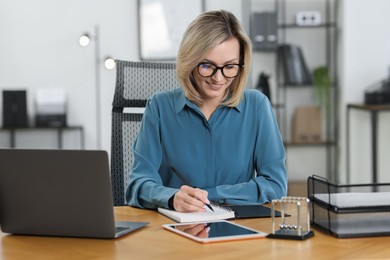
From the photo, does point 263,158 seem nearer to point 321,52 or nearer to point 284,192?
point 284,192

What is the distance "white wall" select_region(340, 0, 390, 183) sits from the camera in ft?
18.6

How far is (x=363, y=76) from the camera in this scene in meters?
5.69

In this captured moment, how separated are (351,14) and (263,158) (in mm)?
3521

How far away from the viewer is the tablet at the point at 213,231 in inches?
70.2

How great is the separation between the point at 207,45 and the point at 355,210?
74 centimetres

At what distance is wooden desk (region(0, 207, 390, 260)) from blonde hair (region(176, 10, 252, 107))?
642 mm

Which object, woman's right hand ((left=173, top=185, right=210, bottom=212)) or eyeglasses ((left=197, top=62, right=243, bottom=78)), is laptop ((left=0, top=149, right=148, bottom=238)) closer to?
woman's right hand ((left=173, top=185, right=210, bottom=212))

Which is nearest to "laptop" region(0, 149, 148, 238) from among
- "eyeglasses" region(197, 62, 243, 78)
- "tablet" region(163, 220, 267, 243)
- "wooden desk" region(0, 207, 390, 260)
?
"wooden desk" region(0, 207, 390, 260)

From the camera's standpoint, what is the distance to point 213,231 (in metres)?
1.84

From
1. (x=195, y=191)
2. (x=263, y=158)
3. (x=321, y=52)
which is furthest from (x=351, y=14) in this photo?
(x=195, y=191)

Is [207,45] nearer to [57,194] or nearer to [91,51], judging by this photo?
[57,194]

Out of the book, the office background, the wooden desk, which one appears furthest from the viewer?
the office background

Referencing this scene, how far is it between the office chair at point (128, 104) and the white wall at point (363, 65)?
3.14 meters

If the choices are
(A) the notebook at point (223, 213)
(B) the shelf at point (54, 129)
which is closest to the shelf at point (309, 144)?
(B) the shelf at point (54, 129)
